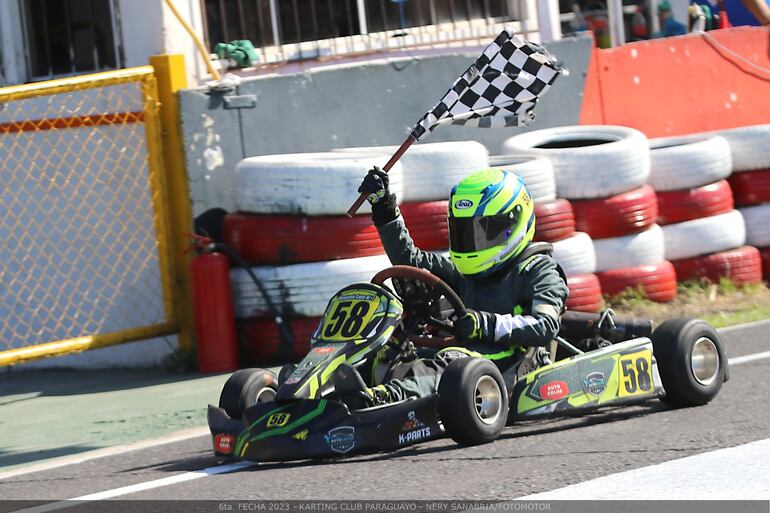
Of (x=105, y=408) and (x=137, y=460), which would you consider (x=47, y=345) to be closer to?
(x=105, y=408)

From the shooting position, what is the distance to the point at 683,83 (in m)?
10.2

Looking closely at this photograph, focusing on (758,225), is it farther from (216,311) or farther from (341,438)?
(341,438)

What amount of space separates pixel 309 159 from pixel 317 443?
10.7 feet

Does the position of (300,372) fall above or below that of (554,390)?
above

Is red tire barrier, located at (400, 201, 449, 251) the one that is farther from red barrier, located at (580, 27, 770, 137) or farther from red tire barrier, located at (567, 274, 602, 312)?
red barrier, located at (580, 27, 770, 137)

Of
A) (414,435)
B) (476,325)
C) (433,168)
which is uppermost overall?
(433,168)

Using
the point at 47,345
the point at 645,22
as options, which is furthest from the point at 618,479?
the point at 645,22

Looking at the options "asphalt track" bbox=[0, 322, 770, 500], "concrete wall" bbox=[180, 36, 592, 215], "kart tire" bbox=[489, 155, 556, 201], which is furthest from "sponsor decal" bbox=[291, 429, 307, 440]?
"kart tire" bbox=[489, 155, 556, 201]

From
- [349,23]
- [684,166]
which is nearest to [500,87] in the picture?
[684,166]

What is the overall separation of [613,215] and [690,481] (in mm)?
4357

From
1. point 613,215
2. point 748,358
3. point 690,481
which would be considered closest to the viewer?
point 690,481

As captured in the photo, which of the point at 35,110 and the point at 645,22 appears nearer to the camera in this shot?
the point at 35,110

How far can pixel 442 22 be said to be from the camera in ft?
35.5

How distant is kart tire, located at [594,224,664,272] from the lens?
8.36 metres
